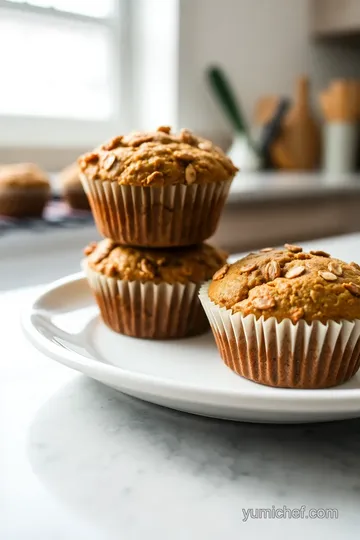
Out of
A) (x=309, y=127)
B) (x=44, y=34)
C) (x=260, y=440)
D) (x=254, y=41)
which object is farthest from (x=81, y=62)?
(x=260, y=440)

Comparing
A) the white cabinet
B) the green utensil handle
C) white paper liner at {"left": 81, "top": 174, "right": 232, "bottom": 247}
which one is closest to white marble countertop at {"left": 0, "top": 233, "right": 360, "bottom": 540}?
white paper liner at {"left": 81, "top": 174, "right": 232, "bottom": 247}

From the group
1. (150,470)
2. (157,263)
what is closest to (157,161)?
(157,263)

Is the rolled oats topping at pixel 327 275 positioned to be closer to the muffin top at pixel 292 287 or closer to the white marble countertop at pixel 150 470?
the muffin top at pixel 292 287

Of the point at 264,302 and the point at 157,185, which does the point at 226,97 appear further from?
the point at 264,302

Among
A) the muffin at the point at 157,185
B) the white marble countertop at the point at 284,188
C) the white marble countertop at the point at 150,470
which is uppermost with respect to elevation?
the muffin at the point at 157,185

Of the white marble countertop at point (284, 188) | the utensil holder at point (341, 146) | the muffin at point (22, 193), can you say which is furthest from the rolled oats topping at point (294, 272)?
the utensil holder at point (341, 146)

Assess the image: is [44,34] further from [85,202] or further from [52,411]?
[52,411]

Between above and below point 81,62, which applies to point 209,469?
below
